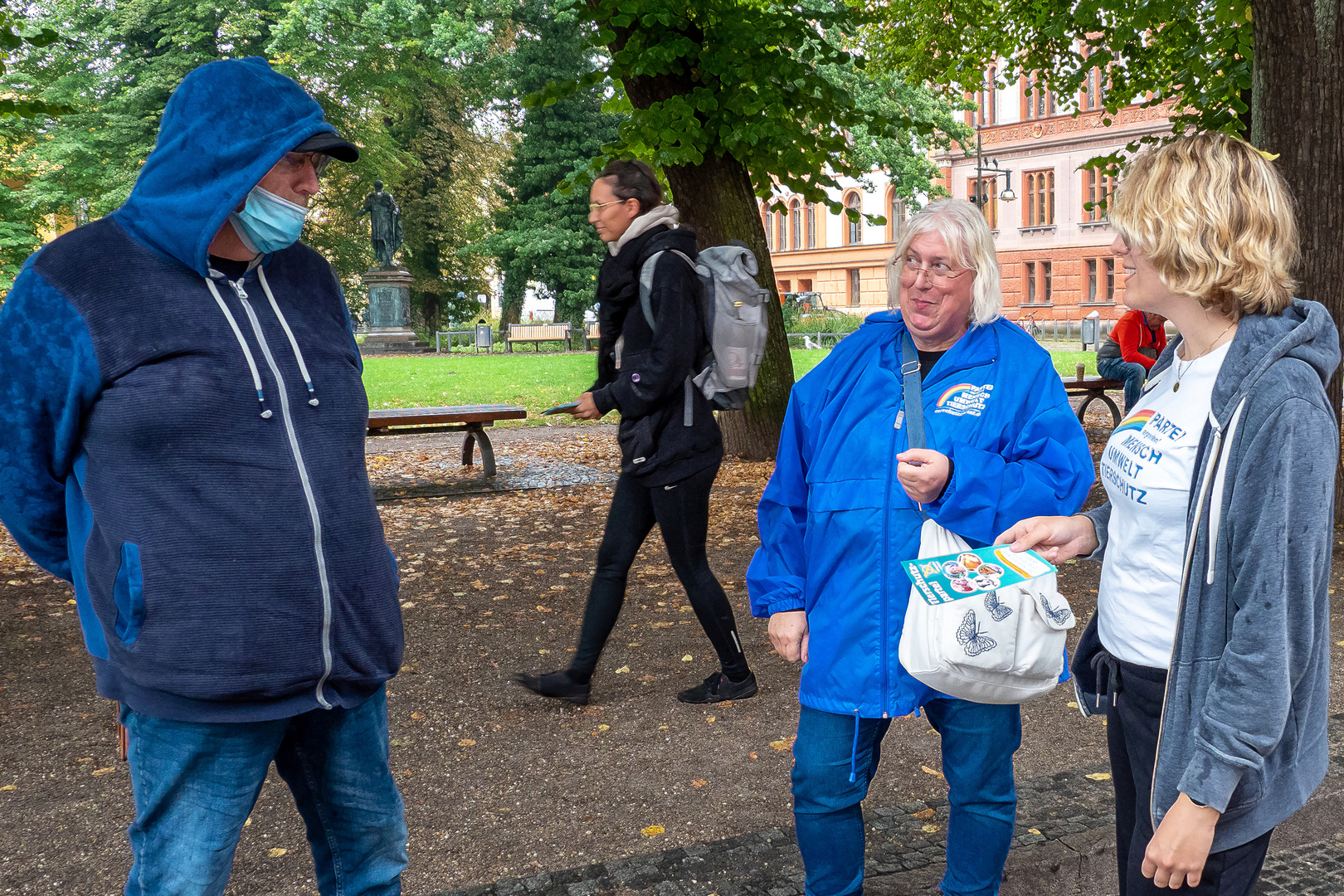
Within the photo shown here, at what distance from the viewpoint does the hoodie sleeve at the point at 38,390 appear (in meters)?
2.01

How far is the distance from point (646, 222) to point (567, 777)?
210 cm

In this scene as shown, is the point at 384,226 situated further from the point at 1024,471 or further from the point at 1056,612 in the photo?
the point at 1056,612

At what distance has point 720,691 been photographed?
4.86 m

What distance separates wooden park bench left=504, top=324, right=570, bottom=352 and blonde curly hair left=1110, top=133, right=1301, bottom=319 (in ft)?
113

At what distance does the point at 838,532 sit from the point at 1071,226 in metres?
50.3

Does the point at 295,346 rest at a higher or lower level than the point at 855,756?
higher

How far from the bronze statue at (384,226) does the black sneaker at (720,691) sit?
30877 millimetres

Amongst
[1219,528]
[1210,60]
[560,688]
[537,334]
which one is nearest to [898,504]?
[1219,528]

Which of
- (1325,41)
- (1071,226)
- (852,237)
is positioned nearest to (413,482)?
(1325,41)

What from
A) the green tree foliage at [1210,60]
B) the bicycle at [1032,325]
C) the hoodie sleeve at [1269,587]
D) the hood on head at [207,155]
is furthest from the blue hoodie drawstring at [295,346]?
the bicycle at [1032,325]

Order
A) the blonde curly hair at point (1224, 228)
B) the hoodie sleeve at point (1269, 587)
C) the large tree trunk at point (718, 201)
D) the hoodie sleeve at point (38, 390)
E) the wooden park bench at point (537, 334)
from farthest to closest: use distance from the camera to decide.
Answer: the wooden park bench at point (537, 334)
the large tree trunk at point (718, 201)
the hoodie sleeve at point (38, 390)
the blonde curly hair at point (1224, 228)
the hoodie sleeve at point (1269, 587)

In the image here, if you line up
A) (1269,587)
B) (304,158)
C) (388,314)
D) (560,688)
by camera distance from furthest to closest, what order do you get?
(388,314) < (560,688) < (304,158) < (1269,587)

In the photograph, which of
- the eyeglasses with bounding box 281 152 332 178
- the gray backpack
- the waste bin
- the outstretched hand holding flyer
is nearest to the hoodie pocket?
the eyeglasses with bounding box 281 152 332 178

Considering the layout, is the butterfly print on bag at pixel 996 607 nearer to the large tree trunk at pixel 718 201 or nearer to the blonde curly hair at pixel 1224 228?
the blonde curly hair at pixel 1224 228
